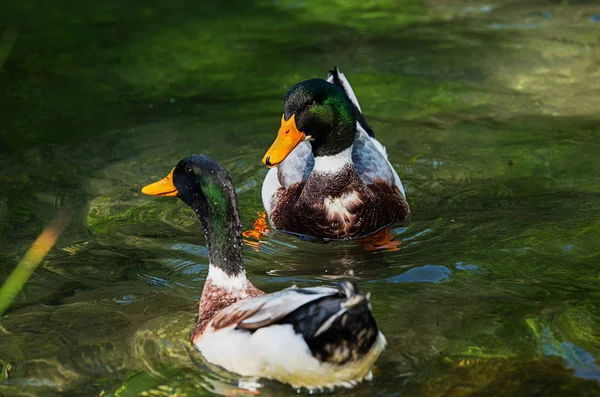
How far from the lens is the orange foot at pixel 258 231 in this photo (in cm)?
675

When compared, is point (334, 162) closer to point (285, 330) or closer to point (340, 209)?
point (340, 209)

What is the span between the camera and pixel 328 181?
6918mm

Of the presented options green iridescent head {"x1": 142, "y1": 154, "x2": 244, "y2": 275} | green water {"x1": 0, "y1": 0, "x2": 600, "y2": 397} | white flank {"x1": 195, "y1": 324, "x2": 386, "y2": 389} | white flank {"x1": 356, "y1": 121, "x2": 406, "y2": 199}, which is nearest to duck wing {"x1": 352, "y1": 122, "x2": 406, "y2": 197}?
white flank {"x1": 356, "y1": 121, "x2": 406, "y2": 199}

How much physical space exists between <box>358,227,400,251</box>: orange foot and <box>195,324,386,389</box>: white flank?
192cm

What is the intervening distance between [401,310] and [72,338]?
6.11 feet

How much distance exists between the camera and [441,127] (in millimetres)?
8820

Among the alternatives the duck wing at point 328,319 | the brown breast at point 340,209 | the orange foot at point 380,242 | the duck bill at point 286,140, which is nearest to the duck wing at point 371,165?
the brown breast at point 340,209

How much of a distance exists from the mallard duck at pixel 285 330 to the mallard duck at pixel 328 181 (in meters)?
1.37

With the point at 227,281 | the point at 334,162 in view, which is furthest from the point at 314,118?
the point at 227,281

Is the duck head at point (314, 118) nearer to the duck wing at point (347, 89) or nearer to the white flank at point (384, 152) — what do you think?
the white flank at point (384, 152)

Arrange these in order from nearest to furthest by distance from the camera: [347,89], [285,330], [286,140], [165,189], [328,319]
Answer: [328,319] < [285,330] < [165,189] < [286,140] < [347,89]

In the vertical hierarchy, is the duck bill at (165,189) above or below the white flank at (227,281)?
above

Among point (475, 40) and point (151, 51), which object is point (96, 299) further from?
point (475, 40)

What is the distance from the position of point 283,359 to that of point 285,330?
143mm
